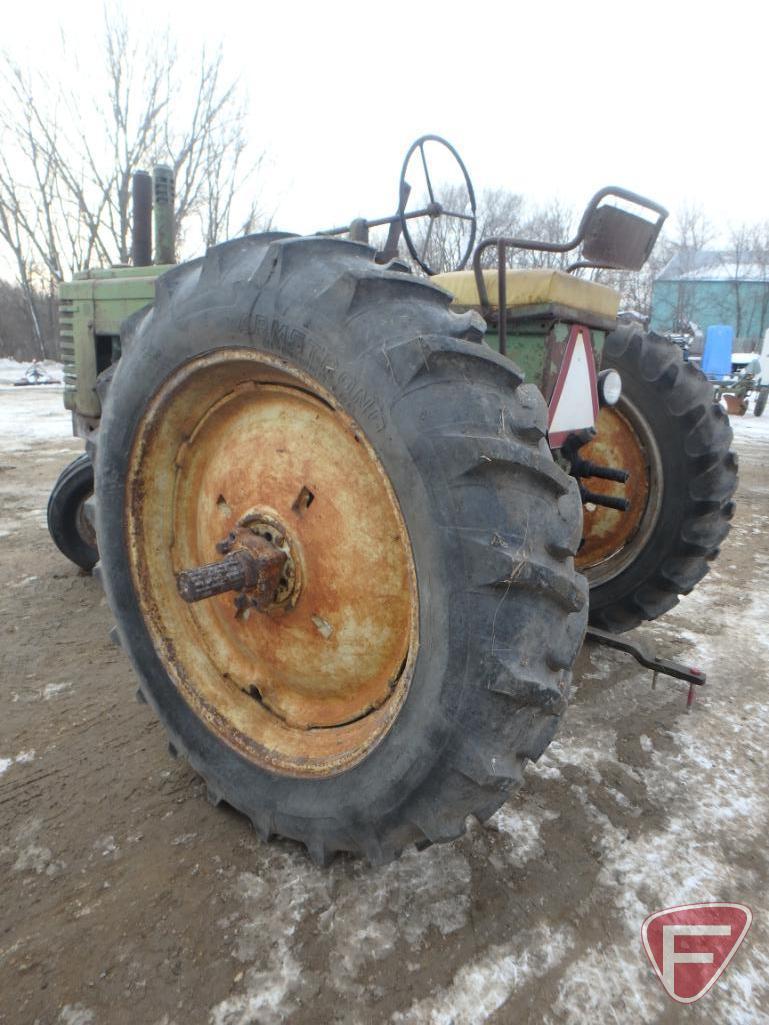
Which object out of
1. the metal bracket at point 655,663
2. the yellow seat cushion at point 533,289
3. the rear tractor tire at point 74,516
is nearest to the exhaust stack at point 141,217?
the rear tractor tire at point 74,516

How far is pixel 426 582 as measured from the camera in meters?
→ 1.12

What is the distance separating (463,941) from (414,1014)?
0.19 metres

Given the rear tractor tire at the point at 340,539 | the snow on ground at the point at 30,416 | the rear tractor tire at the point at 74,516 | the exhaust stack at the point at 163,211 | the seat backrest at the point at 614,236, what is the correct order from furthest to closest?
1. the snow on ground at the point at 30,416
2. the rear tractor tire at the point at 74,516
3. the exhaust stack at the point at 163,211
4. the seat backrest at the point at 614,236
5. the rear tractor tire at the point at 340,539

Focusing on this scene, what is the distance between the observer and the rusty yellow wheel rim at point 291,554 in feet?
4.53

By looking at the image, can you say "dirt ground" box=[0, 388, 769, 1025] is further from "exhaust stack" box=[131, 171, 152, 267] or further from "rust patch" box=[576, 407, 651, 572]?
"exhaust stack" box=[131, 171, 152, 267]

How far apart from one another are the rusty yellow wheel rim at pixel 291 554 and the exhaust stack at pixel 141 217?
6.84ft

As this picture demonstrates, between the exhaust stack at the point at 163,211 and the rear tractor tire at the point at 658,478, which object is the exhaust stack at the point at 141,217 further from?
the rear tractor tire at the point at 658,478

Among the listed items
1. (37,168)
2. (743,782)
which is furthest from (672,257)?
(743,782)

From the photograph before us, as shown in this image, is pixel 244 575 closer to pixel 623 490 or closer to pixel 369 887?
pixel 369 887

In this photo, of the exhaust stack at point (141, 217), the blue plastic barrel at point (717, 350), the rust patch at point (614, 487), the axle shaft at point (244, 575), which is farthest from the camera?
the blue plastic barrel at point (717, 350)

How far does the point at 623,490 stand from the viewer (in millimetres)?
2668

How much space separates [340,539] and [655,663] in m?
1.55

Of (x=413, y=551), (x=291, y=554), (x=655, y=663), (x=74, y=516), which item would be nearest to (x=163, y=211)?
(x=74, y=516)

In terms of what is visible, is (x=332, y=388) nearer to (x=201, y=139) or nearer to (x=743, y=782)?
(x=743, y=782)
